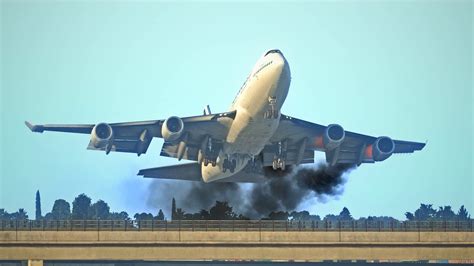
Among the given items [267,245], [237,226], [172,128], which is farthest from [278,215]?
[267,245]

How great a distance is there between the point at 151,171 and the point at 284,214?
14.4 metres

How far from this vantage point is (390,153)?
7862 cm

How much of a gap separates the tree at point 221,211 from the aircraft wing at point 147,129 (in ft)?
48.1

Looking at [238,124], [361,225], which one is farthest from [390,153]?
[238,124]

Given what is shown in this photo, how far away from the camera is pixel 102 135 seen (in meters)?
71.1

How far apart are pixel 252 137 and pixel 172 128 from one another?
219 inches

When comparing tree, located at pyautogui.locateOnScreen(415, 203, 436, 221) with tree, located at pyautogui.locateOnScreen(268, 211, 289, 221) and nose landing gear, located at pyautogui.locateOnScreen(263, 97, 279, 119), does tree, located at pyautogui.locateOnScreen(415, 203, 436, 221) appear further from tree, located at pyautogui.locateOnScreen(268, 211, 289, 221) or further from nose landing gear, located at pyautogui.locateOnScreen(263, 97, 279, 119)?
nose landing gear, located at pyautogui.locateOnScreen(263, 97, 279, 119)

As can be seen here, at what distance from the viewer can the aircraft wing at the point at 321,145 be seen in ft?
244

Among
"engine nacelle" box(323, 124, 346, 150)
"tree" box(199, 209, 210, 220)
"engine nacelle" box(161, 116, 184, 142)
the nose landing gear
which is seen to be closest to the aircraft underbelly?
the nose landing gear

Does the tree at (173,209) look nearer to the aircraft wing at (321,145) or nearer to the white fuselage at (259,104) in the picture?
the aircraft wing at (321,145)

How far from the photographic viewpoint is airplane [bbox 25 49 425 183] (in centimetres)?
6681

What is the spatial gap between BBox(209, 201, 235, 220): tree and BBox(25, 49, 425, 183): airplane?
5.61 meters

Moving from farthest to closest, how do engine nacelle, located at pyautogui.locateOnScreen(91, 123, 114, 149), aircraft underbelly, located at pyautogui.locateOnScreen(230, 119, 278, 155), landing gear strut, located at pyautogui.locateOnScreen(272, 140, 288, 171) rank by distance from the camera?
landing gear strut, located at pyautogui.locateOnScreen(272, 140, 288, 171) < engine nacelle, located at pyautogui.locateOnScreen(91, 123, 114, 149) < aircraft underbelly, located at pyautogui.locateOnScreen(230, 119, 278, 155)

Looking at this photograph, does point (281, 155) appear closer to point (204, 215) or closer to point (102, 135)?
point (102, 135)
